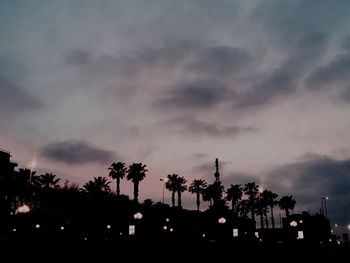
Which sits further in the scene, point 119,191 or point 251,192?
point 251,192

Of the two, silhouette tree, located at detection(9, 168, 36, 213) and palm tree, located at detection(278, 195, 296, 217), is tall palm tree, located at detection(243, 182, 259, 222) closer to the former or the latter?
palm tree, located at detection(278, 195, 296, 217)

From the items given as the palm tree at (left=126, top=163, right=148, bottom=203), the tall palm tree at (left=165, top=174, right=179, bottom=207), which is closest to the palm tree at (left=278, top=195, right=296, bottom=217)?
the tall palm tree at (left=165, top=174, right=179, bottom=207)

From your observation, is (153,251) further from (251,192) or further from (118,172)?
(251,192)

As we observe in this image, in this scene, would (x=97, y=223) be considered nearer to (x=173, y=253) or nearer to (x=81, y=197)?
(x=81, y=197)

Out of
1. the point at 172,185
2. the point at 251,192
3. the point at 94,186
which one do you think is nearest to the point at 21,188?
the point at 94,186

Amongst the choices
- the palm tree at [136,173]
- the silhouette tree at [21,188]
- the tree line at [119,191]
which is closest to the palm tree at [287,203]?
the tree line at [119,191]

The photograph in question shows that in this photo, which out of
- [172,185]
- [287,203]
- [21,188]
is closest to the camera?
[21,188]

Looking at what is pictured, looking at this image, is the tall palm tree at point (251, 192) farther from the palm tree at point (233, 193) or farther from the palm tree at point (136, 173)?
the palm tree at point (136, 173)

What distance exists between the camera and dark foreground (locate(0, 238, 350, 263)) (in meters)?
23.1

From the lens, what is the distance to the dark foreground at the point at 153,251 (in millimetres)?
23141

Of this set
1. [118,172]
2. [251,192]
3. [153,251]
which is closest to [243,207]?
[251,192]

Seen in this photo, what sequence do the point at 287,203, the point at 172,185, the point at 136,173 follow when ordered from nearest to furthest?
the point at 136,173 < the point at 172,185 < the point at 287,203

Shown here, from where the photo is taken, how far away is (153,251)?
1070 inches

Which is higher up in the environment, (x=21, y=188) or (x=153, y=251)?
(x=21, y=188)
